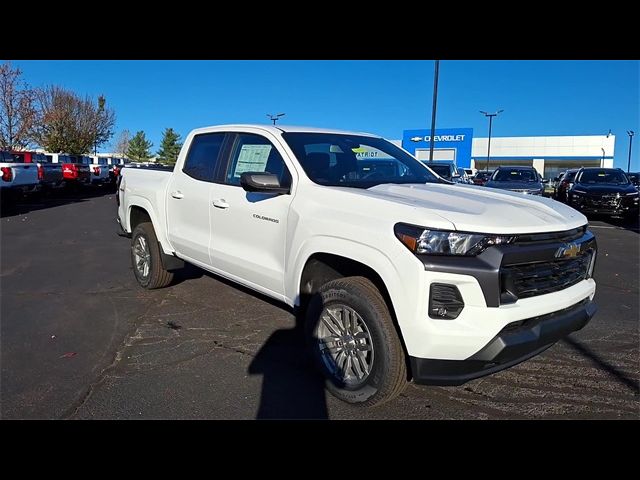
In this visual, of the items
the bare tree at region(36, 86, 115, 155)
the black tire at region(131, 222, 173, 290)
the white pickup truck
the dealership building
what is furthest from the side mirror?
the dealership building

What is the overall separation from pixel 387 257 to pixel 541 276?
934mm

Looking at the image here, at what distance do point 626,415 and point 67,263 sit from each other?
744 centimetres

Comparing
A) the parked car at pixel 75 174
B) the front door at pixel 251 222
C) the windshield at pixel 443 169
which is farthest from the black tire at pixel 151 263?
the parked car at pixel 75 174

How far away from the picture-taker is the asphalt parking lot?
3.07m

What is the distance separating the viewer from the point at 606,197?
13.5 metres

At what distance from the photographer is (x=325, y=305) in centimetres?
318

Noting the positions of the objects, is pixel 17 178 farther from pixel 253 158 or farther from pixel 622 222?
pixel 622 222

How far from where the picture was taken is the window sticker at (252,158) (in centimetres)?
415

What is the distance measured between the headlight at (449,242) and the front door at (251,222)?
A: 4.06 feet

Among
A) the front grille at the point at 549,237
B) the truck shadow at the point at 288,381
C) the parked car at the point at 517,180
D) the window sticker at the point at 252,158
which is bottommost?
the truck shadow at the point at 288,381

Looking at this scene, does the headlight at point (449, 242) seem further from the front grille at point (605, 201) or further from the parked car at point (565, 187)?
the parked car at point (565, 187)

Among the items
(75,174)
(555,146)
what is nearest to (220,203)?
(75,174)
